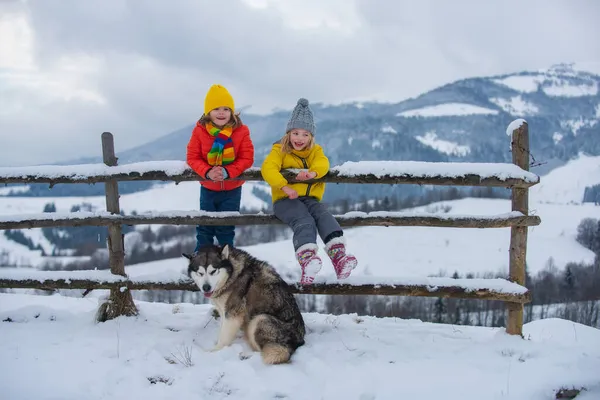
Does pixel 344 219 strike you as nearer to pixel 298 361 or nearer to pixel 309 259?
pixel 309 259

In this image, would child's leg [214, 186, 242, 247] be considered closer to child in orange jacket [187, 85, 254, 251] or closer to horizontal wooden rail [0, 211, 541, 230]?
child in orange jacket [187, 85, 254, 251]

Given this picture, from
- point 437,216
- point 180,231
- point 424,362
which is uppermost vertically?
point 437,216

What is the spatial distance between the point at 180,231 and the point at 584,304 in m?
100

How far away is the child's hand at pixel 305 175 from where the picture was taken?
5133 mm

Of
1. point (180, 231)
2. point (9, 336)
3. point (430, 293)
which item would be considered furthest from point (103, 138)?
point (180, 231)

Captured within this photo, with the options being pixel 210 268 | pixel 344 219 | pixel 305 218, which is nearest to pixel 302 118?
pixel 305 218

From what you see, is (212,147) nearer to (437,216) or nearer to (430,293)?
(437,216)

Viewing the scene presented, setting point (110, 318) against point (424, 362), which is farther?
point (110, 318)

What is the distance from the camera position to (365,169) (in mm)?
5316

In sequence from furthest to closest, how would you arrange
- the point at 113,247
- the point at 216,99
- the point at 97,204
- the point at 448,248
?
the point at 97,204
the point at 448,248
the point at 113,247
the point at 216,99

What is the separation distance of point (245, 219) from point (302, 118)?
1.49m

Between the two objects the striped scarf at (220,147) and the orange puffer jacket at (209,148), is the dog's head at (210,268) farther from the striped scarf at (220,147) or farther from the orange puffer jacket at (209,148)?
the striped scarf at (220,147)

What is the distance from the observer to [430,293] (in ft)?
17.7

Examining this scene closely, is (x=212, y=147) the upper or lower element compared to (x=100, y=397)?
upper
